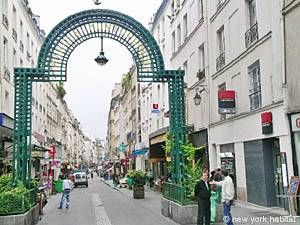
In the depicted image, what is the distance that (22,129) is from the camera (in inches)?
642

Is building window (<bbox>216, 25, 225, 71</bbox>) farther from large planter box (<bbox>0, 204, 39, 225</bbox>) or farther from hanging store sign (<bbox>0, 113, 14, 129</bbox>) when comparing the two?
large planter box (<bbox>0, 204, 39, 225</bbox>)

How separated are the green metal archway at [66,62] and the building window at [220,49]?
5.79m

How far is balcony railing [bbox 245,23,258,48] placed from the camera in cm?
1859

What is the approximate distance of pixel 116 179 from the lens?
49625 millimetres

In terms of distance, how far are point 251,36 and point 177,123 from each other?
203 inches

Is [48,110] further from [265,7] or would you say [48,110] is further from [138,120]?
[265,7]

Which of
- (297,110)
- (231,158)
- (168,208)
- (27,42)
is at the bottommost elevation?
(168,208)

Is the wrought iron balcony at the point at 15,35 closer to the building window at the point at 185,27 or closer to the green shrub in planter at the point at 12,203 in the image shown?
the building window at the point at 185,27

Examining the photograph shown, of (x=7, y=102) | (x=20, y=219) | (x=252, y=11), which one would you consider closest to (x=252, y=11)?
(x=252, y=11)

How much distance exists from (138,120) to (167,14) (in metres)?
21.7

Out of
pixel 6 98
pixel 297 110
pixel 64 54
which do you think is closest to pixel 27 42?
pixel 6 98

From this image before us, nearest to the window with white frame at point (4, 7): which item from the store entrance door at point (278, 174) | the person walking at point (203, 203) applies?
the store entrance door at point (278, 174)

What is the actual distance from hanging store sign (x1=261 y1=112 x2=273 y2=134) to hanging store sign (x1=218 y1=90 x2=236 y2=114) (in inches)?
131

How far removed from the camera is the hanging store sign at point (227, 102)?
2048 cm
